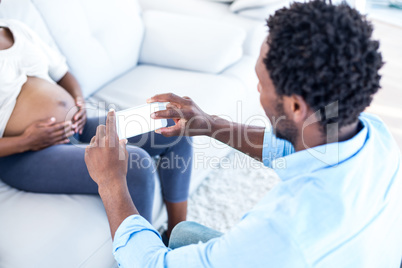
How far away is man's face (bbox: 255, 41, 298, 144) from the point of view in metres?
0.71

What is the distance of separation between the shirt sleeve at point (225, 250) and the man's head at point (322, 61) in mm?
235

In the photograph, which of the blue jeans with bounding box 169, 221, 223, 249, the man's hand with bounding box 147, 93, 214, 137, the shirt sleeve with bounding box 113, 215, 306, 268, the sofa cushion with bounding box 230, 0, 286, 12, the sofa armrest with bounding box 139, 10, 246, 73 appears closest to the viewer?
the shirt sleeve with bounding box 113, 215, 306, 268

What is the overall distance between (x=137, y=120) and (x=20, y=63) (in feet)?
1.76

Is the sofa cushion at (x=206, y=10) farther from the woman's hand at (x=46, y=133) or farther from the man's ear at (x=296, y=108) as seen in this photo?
the man's ear at (x=296, y=108)

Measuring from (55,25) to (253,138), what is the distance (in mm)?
1017

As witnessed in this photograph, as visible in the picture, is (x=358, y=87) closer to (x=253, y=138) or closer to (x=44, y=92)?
(x=253, y=138)

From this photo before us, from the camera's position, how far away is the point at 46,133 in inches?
45.0

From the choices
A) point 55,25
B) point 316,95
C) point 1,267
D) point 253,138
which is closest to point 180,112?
point 253,138

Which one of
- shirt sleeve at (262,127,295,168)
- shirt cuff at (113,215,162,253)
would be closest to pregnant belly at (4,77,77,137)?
shirt cuff at (113,215,162,253)

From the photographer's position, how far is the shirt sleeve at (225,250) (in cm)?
59

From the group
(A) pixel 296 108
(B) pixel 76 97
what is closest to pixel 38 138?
(B) pixel 76 97
